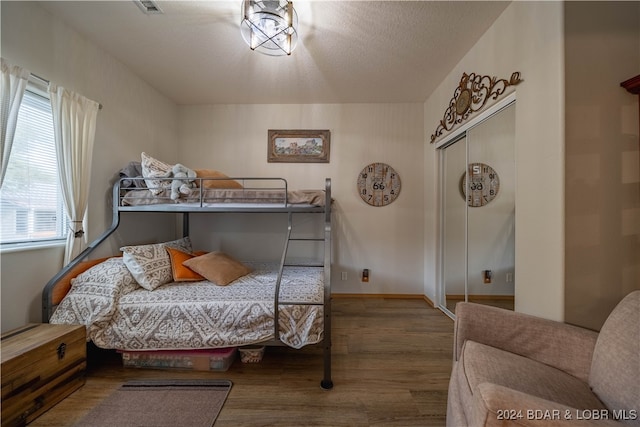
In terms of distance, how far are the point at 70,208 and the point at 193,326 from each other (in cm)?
134

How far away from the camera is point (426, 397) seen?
1.57 m

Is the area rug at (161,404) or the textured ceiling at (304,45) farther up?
the textured ceiling at (304,45)

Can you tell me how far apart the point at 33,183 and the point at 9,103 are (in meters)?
0.53

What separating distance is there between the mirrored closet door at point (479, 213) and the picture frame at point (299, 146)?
1445 mm

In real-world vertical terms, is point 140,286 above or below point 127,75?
below

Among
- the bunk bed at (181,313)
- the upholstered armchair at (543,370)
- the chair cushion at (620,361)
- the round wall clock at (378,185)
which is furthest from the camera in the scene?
the round wall clock at (378,185)

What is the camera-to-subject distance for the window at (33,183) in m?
1.60

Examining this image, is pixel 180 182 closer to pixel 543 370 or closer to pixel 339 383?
pixel 339 383

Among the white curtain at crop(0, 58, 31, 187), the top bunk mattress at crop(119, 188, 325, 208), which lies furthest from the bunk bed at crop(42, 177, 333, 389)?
the white curtain at crop(0, 58, 31, 187)

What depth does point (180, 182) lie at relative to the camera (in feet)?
7.06

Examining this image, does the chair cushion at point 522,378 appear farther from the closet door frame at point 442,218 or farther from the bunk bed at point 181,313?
the closet door frame at point 442,218

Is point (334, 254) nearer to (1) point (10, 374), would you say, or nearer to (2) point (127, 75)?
(1) point (10, 374)

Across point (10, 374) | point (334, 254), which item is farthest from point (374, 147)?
point (10, 374)

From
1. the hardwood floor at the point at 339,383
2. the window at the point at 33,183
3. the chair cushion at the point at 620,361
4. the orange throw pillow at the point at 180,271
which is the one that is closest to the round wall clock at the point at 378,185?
the hardwood floor at the point at 339,383
